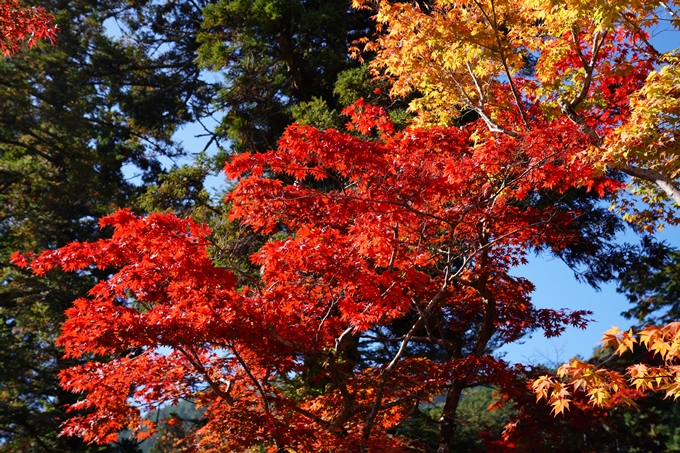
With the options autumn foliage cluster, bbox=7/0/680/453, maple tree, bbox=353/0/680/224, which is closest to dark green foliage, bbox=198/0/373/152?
maple tree, bbox=353/0/680/224

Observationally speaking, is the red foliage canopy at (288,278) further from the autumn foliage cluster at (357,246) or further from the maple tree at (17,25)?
the maple tree at (17,25)

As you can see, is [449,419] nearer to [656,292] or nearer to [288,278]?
[288,278]

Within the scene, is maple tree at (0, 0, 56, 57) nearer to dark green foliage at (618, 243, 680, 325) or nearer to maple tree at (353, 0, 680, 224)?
maple tree at (353, 0, 680, 224)

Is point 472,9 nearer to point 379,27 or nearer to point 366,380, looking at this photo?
point 379,27

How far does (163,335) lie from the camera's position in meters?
4.91

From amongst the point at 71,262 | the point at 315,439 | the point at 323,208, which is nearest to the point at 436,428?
the point at 315,439

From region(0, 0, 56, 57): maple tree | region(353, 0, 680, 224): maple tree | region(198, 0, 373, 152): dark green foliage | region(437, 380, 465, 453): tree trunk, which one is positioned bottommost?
region(437, 380, 465, 453): tree trunk

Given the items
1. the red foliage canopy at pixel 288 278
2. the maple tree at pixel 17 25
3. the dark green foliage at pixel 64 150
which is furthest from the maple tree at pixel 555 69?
the dark green foliage at pixel 64 150

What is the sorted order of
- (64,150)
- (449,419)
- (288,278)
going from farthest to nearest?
1. (64,150)
2. (449,419)
3. (288,278)

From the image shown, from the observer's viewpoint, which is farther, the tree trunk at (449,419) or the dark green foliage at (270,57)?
the dark green foliage at (270,57)

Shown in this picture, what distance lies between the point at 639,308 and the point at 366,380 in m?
12.0

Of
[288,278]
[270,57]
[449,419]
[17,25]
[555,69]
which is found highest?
[270,57]

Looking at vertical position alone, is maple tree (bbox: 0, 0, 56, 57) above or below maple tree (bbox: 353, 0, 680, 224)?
above

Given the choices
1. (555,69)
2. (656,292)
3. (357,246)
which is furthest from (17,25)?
(656,292)
